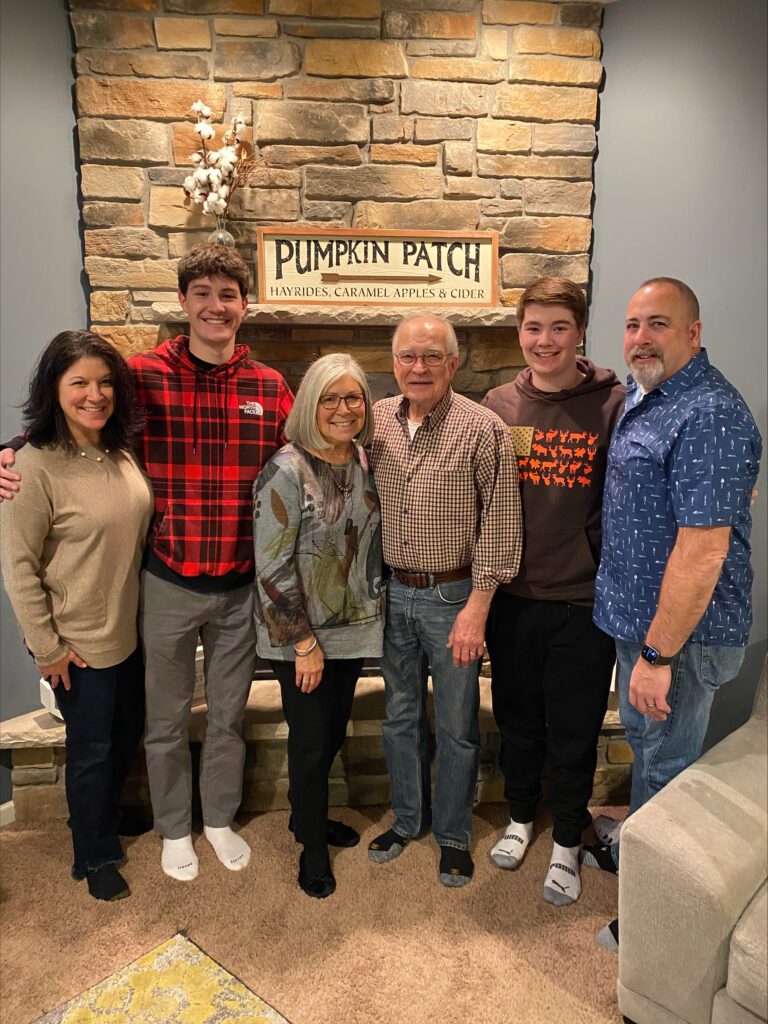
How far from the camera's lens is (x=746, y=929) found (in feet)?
4.79

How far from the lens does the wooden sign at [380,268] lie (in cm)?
256

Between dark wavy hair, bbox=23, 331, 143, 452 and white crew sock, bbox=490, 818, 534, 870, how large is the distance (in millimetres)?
1579

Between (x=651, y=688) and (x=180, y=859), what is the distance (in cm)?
143

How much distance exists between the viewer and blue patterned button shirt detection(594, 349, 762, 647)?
5.15 feet

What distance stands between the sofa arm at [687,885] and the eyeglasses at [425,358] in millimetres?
1118

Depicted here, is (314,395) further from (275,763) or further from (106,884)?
(106,884)

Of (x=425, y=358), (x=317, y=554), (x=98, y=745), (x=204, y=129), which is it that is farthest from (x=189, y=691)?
(x=204, y=129)

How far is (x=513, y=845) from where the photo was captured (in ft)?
7.36

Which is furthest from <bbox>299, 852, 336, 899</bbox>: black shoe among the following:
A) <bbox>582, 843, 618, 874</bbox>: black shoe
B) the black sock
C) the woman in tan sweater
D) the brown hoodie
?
the brown hoodie

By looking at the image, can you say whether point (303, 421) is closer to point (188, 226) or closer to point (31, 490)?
point (31, 490)

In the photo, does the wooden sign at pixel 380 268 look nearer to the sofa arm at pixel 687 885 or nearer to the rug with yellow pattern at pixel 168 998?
the sofa arm at pixel 687 885

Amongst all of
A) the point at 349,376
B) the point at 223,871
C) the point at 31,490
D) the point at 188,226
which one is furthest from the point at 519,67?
the point at 223,871

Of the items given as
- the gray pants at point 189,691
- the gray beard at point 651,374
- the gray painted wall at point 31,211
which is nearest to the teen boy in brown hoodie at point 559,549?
the gray beard at point 651,374

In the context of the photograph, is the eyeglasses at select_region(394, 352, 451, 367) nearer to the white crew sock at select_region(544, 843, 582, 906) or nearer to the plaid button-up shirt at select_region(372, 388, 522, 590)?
the plaid button-up shirt at select_region(372, 388, 522, 590)
